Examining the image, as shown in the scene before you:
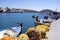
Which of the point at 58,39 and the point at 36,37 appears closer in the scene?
the point at 36,37

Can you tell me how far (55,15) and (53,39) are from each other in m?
22.7

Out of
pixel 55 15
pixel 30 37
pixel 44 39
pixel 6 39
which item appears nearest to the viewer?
pixel 6 39

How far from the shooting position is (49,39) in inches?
291

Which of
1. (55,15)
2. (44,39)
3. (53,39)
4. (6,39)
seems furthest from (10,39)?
(55,15)

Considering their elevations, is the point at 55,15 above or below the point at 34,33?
below

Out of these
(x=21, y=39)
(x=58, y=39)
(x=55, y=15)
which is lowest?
(x=55, y=15)

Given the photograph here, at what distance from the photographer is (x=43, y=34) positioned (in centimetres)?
729

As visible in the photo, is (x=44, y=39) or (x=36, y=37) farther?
(x=44, y=39)

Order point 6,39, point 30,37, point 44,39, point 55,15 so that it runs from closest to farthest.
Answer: point 6,39 → point 30,37 → point 44,39 → point 55,15

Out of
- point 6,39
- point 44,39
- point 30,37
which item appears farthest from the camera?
point 44,39

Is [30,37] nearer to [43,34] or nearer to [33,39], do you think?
[33,39]

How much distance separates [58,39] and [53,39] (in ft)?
0.76

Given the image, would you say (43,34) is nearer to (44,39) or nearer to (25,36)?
(44,39)

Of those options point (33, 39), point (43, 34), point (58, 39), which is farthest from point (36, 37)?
point (58, 39)
